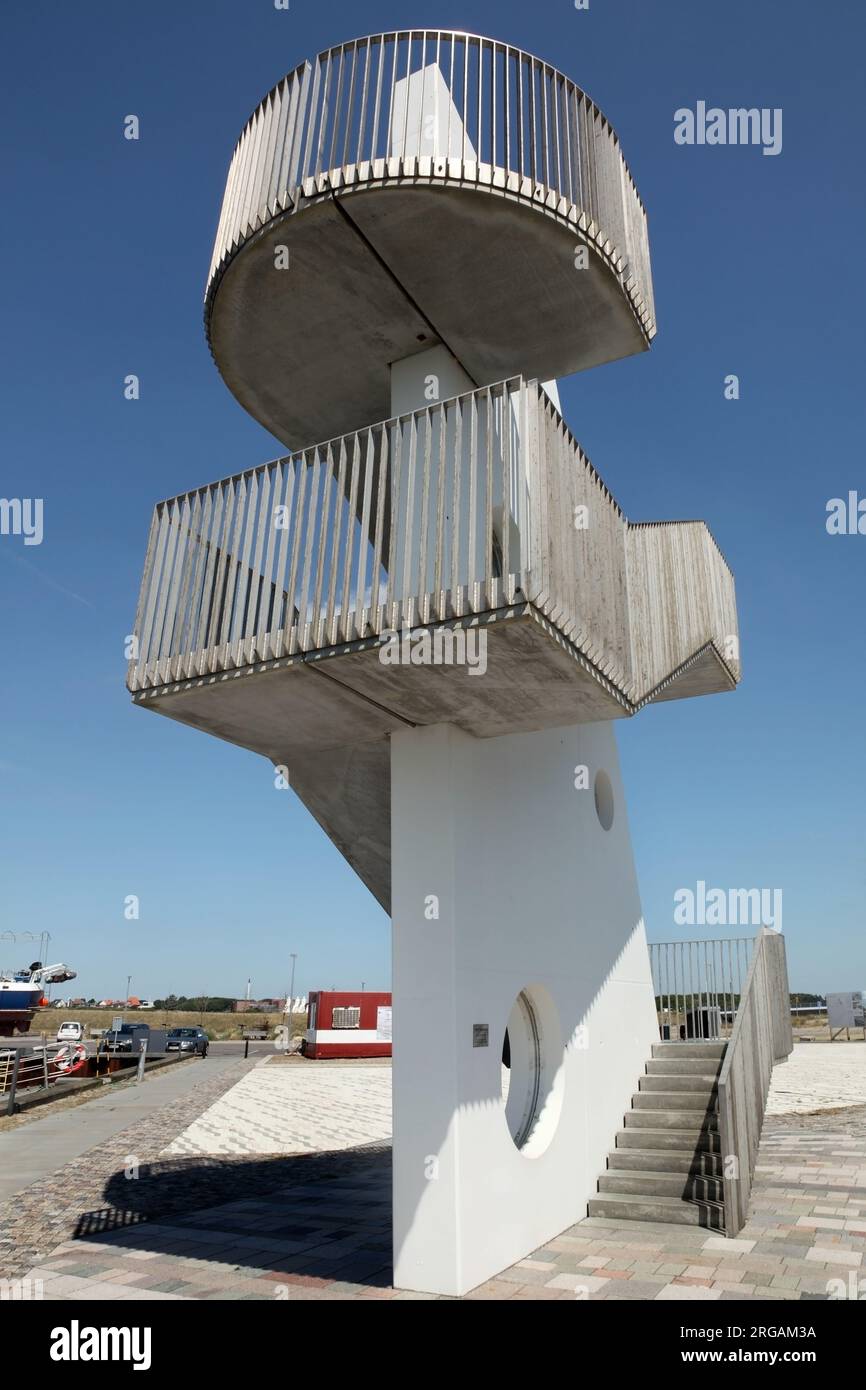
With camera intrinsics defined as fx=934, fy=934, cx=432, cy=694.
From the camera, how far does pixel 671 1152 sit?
884 centimetres

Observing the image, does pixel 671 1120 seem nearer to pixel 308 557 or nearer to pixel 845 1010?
pixel 308 557

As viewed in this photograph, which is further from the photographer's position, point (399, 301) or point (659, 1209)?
point (659, 1209)

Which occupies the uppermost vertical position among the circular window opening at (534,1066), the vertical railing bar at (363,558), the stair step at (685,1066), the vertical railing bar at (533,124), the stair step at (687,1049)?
the vertical railing bar at (533,124)

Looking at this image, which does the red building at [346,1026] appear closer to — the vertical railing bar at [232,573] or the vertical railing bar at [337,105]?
the vertical railing bar at [232,573]

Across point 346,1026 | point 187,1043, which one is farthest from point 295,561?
point 187,1043

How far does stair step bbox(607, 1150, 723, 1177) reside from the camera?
8.43m

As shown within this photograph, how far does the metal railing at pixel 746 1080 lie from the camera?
7.52 m

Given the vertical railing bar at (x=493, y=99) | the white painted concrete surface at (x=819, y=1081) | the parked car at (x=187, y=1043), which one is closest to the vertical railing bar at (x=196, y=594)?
the vertical railing bar at (x=493, y=99)

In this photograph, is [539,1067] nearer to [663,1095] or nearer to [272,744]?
[663,1095]

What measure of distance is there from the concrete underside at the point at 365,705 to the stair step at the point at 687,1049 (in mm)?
4655

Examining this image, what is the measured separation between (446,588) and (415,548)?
1.05m

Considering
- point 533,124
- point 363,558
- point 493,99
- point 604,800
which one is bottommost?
point 604,800

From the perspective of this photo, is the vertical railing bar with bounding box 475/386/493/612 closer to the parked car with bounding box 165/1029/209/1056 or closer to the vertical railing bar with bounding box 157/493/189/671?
the vertical railing bar with bounding box 157/493/189/671
